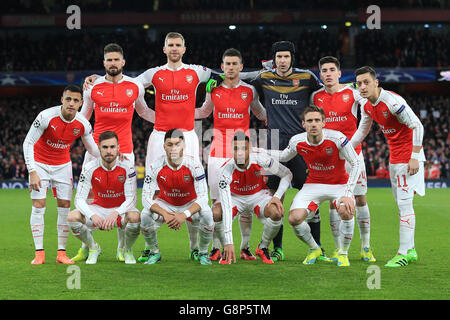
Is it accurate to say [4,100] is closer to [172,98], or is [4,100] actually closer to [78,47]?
[78,47]

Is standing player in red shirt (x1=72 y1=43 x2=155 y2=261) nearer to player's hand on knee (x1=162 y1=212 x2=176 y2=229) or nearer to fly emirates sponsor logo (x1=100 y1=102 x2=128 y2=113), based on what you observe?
fly emirates sponsor logo (x1=100 y1=102 x2=128 y2=113)

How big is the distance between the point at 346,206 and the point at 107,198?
271cm

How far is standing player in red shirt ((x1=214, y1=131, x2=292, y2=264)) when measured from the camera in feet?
23.1

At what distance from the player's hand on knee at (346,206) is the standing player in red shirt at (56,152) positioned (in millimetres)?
2876

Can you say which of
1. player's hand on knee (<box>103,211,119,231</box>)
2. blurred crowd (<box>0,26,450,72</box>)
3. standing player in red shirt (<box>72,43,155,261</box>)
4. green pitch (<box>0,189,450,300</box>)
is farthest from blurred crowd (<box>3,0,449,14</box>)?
player's hand on knee (<box>103,211,119,231</box>)

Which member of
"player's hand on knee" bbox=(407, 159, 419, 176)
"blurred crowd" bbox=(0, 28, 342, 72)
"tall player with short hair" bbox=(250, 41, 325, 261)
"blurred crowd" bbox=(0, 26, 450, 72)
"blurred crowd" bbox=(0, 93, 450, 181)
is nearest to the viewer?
"player's hand on knee" bbox=(407, 159, 419, 176)

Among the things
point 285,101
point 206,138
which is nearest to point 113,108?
point 285,101

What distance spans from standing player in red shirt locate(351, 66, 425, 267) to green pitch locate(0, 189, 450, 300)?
1.25ft

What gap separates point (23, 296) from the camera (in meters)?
5.30

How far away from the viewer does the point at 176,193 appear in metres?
7.17

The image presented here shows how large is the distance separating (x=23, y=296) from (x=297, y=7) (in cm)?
2735

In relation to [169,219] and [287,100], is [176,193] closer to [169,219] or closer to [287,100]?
[169,219]

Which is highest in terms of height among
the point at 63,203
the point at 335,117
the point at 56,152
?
the point at 335,117

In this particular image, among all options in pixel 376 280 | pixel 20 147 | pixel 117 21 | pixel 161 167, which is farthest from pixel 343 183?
pixel 117 21
